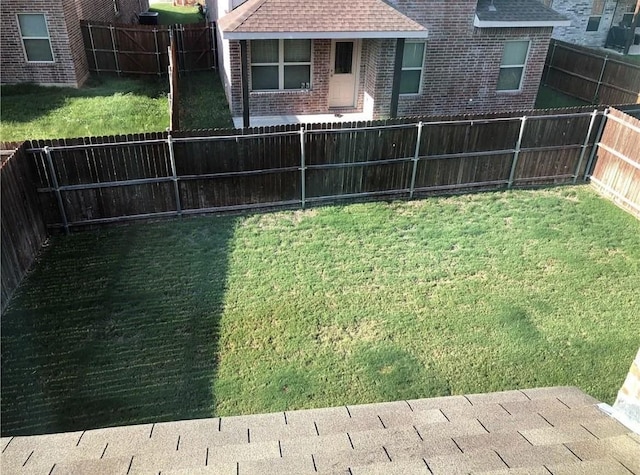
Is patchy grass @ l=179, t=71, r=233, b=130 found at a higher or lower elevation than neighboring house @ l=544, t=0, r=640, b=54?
lower

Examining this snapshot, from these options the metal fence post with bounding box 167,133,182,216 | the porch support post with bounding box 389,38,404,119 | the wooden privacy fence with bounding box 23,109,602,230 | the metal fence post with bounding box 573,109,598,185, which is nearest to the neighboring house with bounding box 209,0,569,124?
the porch support post with bounding box 389,38,404,119

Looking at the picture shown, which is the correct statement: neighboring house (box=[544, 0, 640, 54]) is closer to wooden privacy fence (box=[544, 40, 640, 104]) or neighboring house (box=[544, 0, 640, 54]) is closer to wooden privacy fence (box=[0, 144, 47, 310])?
wooden privacy fence (box=[544, 40, 640, 104])

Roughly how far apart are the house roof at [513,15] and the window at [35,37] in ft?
43.2

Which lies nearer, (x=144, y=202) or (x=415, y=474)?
(x=415, y=474)

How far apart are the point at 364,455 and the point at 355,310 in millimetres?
4194

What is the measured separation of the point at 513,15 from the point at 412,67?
3162 millimetres

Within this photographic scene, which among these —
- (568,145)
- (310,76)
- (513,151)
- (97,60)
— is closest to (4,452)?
(513,151)

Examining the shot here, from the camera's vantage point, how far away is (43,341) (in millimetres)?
6902

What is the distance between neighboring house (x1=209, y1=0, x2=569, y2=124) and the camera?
44.7 ft

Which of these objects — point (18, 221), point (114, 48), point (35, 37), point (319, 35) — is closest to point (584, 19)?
point (319, 35)

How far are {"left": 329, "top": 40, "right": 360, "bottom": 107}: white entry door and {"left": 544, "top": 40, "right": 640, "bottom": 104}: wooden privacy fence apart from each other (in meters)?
8.74

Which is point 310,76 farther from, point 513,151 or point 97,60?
point 97,60


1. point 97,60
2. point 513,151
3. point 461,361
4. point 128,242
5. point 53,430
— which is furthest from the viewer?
point 97,60

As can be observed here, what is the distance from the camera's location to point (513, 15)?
14.2m
